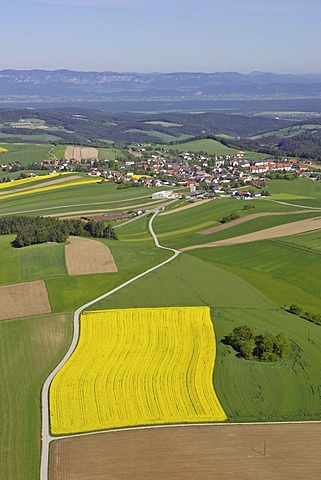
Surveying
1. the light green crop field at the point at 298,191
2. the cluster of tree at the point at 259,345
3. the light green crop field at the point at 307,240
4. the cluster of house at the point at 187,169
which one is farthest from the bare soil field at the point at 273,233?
the cluster of house at the point at 187,169

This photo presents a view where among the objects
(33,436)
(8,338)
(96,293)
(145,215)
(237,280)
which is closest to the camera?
(33,436)

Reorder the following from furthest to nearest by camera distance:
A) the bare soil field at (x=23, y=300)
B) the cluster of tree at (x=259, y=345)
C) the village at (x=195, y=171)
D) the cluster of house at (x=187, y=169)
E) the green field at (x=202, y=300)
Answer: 1. the cluster of house at (x=187, y=169)
2. the village at (x=195, y=171)
3. the bare soil field at (x=23, y=300)
4. the cluster of tree at (x=259, y=345)
5. the green field at (x=202, y=300)

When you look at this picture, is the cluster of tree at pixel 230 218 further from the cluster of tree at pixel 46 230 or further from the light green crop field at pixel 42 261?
the light green crop field at pixel 42 261

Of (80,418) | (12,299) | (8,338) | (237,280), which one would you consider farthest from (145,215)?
(80,418)

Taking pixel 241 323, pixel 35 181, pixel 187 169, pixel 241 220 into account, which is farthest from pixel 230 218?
pixel 187 169

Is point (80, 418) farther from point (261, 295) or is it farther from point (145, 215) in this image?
point (145, 215)

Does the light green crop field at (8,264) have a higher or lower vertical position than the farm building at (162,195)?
higher

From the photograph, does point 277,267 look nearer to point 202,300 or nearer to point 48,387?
point 202,300

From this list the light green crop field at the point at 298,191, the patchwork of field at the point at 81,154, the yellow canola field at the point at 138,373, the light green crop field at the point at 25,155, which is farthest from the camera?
the patchwork of field at the point at 81,154
